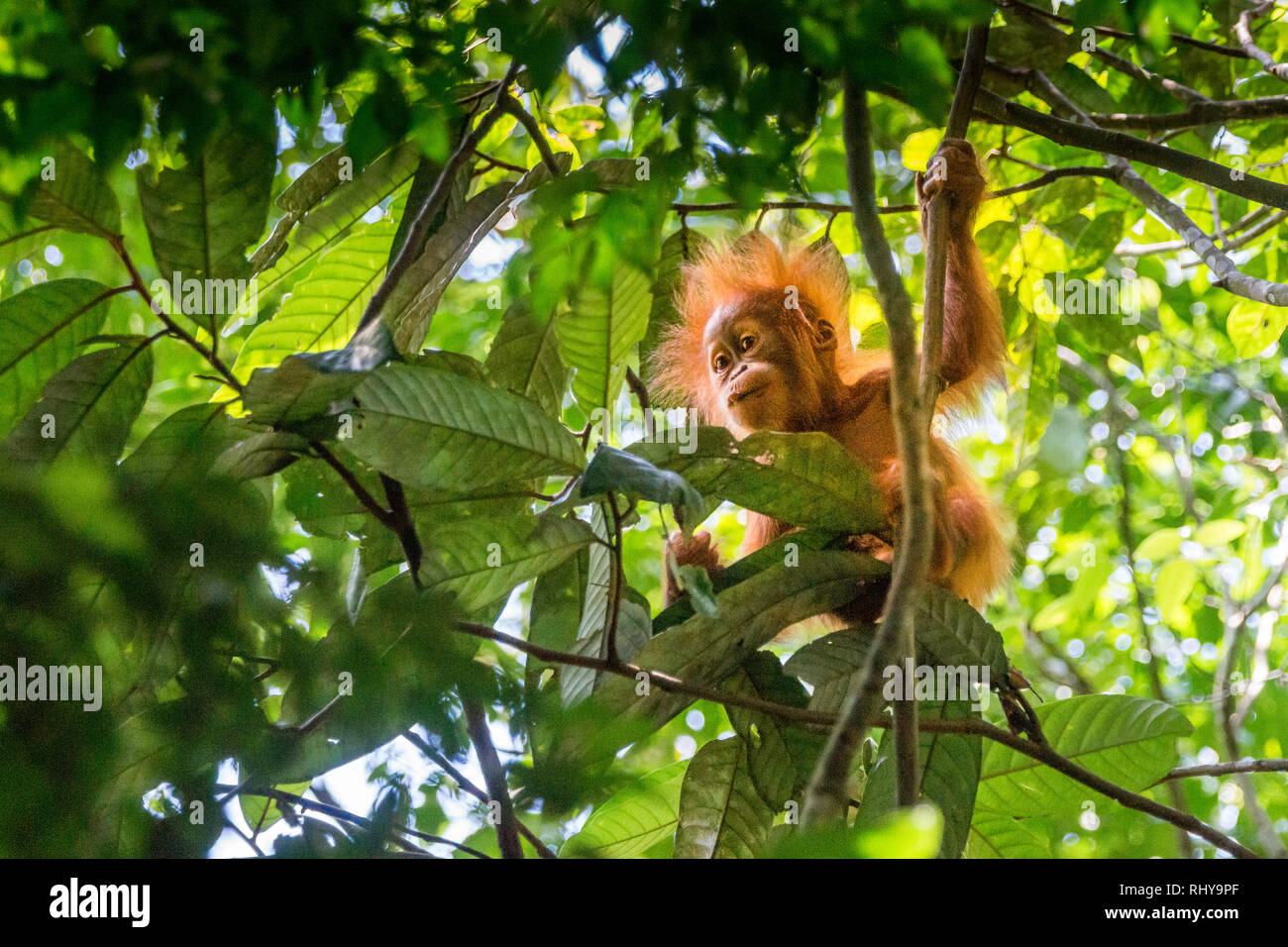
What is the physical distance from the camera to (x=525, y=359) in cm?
335

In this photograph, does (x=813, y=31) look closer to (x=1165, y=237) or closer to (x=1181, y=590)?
(x=1181, y=590)

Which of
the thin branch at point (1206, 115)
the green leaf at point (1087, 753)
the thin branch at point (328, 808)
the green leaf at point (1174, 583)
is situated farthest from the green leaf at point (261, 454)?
the green leaf at point (1174, 583)

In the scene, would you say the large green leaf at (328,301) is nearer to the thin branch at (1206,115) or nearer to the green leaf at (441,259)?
the green leaf at (441,259)

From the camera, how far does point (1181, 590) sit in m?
4.79

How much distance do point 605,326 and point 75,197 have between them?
1163 millimetres

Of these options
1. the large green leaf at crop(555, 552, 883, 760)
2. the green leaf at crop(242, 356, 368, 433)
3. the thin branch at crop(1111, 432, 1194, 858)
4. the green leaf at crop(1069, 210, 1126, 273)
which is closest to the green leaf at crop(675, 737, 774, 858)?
the large green leaf at crop(555, 552, 883, 760)

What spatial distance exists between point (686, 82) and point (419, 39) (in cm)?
49

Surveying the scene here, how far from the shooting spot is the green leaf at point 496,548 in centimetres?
255

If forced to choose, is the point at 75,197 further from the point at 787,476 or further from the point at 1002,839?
the point at 1002,839

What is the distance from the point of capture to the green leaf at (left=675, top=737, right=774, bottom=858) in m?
2.90

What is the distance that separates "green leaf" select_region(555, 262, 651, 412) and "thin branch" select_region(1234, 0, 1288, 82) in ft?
7.30

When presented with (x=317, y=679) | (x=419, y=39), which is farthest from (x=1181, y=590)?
(x=317, y=679)
